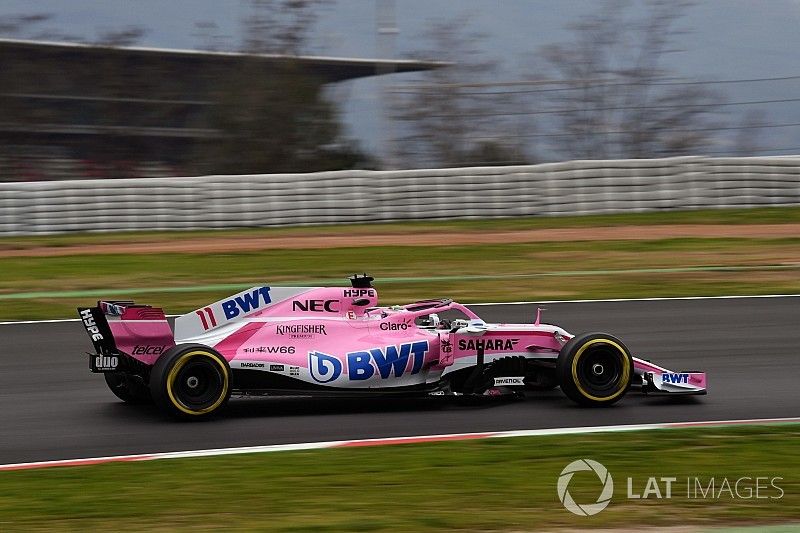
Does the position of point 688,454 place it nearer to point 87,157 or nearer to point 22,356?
point 22,356

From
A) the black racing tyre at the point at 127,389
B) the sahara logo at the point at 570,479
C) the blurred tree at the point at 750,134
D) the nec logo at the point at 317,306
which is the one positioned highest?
the blurred tree at the point at 750,134

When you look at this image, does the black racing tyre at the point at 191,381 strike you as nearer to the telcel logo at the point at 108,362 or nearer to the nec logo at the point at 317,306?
the telcel logo at the point at 108,362

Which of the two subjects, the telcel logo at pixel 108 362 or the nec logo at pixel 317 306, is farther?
the nec logo at pixel 317 306

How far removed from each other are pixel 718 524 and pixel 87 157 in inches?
906

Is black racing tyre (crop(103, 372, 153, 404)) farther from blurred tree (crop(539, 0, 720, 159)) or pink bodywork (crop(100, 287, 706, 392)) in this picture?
blurred tree (crop(539, 0, 720, 159))

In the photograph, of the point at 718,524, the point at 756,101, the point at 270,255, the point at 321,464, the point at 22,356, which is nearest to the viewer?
the point at 718,524

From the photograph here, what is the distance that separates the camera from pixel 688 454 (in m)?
7.12

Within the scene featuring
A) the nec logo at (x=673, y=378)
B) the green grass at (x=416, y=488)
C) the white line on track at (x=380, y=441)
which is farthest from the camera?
the nec logo at (x=673, y=378)

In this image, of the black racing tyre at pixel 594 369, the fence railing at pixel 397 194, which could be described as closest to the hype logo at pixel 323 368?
the black racing tyre at pixel 594 369

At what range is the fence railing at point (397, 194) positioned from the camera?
19.8 m

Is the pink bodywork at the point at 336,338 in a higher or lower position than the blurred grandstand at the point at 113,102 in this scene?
lower

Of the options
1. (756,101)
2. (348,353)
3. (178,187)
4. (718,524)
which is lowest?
(718,524)

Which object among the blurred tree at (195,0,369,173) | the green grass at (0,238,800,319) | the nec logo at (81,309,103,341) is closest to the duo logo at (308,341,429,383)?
the nec logo at (81,309,103,341)

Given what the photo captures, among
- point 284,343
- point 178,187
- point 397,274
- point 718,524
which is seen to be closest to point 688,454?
point 718,524
